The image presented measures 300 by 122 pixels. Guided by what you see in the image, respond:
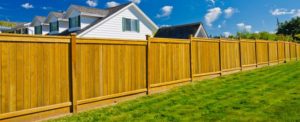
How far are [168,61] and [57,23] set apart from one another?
24.6m

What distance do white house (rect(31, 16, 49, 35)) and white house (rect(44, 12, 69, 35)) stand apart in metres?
1.84

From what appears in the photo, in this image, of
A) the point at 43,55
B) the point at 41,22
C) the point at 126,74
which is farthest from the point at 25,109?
the point at 41,22

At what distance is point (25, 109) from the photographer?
228 inches

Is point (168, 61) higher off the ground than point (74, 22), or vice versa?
point (74, 22)

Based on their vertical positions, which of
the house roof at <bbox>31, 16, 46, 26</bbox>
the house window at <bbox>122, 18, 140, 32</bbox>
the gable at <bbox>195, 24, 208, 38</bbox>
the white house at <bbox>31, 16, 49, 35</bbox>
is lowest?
the gable at <bbox>195, 24, 208, 38</bbox>

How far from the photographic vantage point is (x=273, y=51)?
20.2 m

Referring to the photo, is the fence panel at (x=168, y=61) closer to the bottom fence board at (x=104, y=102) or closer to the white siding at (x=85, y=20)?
the bottom fence board at (x=104, y=102)

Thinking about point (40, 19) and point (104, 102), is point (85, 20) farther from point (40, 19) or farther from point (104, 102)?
point (104, 102)

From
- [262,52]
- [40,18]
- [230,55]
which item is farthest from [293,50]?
[40,18]

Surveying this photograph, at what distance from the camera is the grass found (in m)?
6.27

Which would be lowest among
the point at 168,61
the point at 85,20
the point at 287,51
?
the point at 168,61

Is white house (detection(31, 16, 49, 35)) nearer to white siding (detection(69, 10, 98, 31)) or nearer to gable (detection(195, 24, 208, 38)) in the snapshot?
white siding (detection(69, 10, 98, 31))

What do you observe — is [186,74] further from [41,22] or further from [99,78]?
[41,22]

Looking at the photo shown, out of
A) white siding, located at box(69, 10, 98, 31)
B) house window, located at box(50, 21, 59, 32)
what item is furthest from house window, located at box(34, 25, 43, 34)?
white siding, located at box(69, 10, 98, 31)
